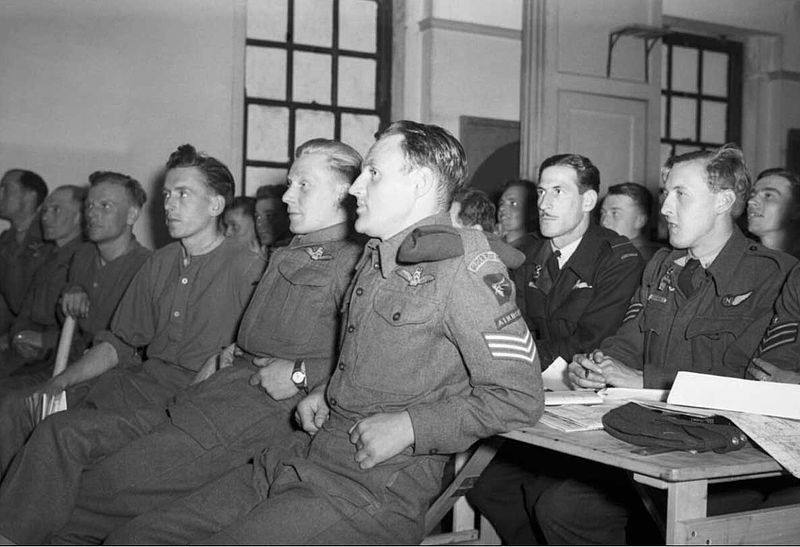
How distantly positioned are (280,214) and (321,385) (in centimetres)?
303

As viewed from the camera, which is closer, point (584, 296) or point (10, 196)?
point (584, 296)

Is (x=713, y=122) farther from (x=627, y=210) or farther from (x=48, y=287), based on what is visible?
(x=48, y=287)

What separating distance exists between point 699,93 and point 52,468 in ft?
24.1

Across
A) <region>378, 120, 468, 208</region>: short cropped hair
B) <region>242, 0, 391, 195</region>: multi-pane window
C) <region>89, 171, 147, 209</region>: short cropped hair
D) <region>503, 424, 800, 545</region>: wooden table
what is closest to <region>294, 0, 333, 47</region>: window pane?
<region>242, 0, 391, 195</region>: multi-pane window

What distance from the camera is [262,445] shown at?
271 centimetres

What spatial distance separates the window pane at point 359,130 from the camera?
Answer: 7.25m

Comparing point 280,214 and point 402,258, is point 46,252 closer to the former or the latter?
point 280,214

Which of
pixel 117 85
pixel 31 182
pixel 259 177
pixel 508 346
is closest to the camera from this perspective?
pixel 508 346

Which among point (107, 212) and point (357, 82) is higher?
point (357, 82)

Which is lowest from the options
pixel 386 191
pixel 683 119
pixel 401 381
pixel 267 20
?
pixel 401 381

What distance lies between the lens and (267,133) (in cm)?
695

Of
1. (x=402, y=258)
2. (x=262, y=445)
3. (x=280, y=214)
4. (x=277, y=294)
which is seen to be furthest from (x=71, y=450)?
(x=280, y=214)

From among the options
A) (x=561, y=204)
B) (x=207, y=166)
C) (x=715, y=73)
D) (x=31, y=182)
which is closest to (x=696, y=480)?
(x=561, y=204)

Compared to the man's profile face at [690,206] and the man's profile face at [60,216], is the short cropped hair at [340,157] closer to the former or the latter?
the man's profile face at [690,206]
